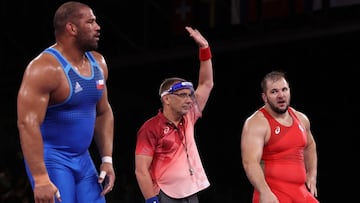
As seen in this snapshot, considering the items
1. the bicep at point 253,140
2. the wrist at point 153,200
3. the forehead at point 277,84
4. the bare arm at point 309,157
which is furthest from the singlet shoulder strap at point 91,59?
the bare arm at point 309,157

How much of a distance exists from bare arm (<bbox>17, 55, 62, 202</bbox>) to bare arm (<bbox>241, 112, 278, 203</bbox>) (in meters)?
1.73

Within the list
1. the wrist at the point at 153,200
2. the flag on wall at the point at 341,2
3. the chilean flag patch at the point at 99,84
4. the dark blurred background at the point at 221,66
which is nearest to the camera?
the chilean flag patch at the point at 99,84

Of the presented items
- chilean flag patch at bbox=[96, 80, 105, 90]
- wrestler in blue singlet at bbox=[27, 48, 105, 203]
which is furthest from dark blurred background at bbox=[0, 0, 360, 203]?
wrestler in blue singlet at bbox=[27, 48, 105, 203]

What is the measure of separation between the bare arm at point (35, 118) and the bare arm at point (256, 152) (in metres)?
1.73

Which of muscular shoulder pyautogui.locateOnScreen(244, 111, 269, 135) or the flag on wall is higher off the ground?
the flag on wall

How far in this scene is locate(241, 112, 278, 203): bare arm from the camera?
4656mm

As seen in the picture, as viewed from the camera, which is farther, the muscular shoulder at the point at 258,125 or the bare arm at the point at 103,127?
the muscular shoulder at the point at 258,125

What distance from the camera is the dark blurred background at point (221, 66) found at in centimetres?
799

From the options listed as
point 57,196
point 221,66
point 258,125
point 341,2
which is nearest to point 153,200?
point 258,125

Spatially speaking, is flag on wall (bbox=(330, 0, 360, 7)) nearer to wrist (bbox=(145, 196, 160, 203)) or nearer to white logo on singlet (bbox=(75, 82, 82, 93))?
wrist (bbox=(145, 196, 160, 203))

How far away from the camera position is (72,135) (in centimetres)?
354

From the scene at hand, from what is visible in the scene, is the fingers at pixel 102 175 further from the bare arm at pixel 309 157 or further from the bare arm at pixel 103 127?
the bare arm at pixel 309 157

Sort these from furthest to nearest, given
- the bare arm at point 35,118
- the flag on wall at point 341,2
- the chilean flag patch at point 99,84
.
A: the flag on wall at point 341,2 → the chilean flag patch at point 99,84 → the bare arm at point 35,118

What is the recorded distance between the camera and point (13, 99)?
1031 cm
